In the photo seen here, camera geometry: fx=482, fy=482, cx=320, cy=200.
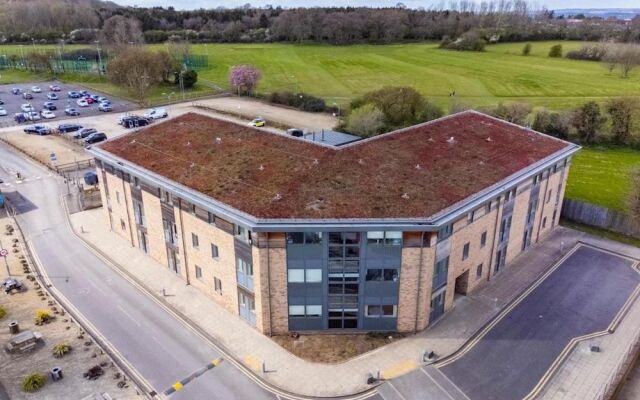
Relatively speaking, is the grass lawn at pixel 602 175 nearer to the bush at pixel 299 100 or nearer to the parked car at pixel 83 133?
the bush at pixel 299 100

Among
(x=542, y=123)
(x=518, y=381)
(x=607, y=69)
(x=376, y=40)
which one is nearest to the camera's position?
(x=518, y=381)

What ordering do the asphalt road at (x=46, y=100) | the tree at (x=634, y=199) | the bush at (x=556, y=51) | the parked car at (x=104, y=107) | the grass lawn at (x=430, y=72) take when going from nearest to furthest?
the tree at (x=634, y=199) < the asphalt road at (x=46, y=100) < the parked car at (x=104, y=107) < the grass lawn at (x=430, y=72) < the bush at (x=556, y=51)

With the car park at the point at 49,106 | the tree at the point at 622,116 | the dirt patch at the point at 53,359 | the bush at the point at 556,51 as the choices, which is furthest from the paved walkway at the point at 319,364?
the bush at the point at 556,51

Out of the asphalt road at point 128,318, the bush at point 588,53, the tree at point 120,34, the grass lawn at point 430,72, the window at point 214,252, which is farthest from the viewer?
the bush at point 588,53

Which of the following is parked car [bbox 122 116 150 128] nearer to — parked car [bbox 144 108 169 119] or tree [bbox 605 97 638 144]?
parked car [bbox 144 108 169 119]

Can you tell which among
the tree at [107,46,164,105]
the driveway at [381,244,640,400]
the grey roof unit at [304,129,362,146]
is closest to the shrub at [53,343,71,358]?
the driveway at [381,244,640,400]

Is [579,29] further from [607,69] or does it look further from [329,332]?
[329,332]

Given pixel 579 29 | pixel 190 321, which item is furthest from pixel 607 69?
pixel 190 321

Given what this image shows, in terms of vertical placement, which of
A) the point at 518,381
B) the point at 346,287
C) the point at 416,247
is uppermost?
the point at 416,247
